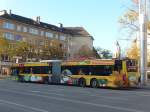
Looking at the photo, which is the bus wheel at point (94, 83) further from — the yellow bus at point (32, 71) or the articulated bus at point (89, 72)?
the yellow bus at point (32, 71)

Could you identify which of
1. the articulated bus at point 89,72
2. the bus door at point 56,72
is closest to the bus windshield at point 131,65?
the articulated bus at point 89,72

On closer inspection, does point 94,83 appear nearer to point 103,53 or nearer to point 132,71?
point 132,71

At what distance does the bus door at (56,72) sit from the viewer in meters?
42.5

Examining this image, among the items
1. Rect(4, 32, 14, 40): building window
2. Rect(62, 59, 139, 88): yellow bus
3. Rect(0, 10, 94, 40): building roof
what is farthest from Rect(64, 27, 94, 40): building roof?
Rect(62, 59, 139, 88): yellow bus

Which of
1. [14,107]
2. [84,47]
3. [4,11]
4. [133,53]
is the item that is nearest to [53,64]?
[133,53]

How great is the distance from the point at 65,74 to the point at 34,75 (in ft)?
19.3

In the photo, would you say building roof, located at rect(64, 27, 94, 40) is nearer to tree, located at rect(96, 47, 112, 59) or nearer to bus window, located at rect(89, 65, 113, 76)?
tree, located at rect(96, 47, 112, 59)

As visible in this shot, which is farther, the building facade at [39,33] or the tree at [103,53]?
the tree at [103,53]

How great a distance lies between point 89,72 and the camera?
3819 centimetres

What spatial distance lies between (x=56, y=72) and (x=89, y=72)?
5.71 meters

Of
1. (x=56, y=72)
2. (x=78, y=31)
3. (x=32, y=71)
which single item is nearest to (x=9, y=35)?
(x=78, y=31)

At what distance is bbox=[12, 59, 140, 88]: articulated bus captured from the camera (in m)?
35.7

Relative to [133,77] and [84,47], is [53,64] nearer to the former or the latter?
[133,77]

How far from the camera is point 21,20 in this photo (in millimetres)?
113750
